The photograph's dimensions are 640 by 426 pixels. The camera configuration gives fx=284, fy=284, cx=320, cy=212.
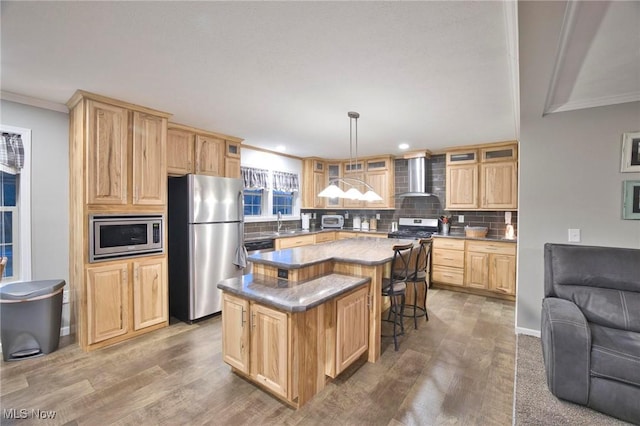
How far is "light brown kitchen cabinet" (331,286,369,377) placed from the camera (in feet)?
7.42

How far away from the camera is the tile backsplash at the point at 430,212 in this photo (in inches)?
197

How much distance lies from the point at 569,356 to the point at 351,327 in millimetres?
1502

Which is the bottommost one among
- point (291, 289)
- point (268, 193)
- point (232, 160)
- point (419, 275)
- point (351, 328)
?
point (351, 328)

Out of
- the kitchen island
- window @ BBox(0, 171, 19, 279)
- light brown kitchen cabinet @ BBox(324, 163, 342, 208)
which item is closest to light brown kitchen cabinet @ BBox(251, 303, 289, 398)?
the kitchen island

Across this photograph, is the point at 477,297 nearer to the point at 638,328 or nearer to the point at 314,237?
the point at 638,328

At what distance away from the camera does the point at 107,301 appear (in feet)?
9.52

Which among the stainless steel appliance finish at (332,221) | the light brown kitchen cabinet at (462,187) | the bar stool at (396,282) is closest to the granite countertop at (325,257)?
the bar stool at (396,282)

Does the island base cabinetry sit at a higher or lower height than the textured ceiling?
lower

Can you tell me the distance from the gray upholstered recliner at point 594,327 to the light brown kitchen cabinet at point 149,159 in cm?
387

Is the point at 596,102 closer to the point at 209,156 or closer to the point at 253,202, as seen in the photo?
the point at 209,156

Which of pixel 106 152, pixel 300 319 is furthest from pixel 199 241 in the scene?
pixel 300 319

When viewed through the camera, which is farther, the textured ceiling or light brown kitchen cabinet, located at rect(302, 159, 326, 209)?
light brown kitchen cabinet, located at rect(302, 159, 326, 209)

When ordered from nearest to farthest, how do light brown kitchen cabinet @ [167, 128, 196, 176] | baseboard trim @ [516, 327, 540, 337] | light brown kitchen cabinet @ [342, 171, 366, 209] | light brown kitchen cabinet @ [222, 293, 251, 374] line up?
light brown kitchen cabinet @ [222, 293, 251, 374] < baseboard trim @ [516, 327, 540, 337] < light brown kitchen cabinet @ [167, 128, 196, 176] < light brown kitchen cabinet @ [342, 171, 366, 209]

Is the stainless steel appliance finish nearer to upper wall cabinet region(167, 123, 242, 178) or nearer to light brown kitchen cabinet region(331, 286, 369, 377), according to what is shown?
upper wall cabinet region(167, 123, 242, 178)
